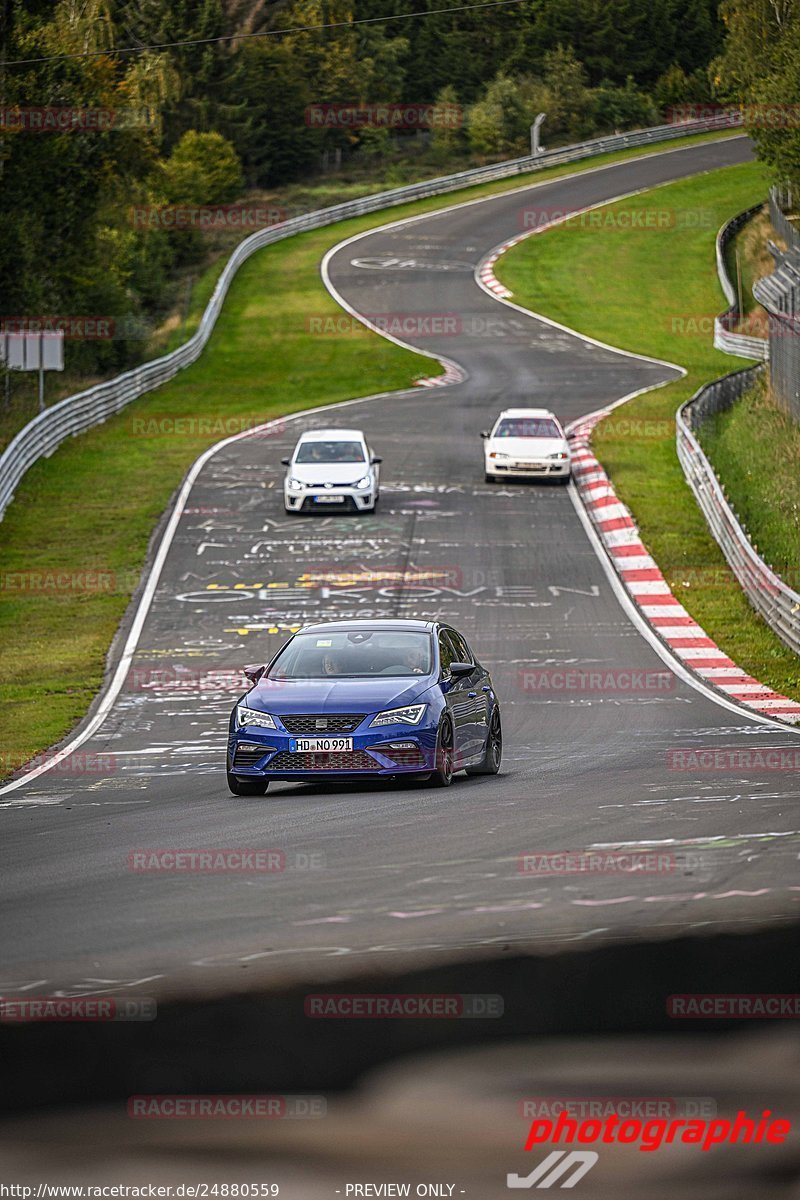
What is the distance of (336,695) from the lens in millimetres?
13328

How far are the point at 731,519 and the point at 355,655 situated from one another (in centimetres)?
1450

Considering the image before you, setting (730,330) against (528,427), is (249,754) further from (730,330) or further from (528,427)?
(730,330)

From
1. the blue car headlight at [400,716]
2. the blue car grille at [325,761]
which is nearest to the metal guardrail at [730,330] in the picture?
the blue car headlight at [400,716]

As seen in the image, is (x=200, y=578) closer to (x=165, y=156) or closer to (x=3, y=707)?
(x=3, y=707)

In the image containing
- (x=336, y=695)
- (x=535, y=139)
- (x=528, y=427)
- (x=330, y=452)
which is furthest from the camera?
(x=535, y=139)

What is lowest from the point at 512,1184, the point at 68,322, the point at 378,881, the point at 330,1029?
the point at 68,322

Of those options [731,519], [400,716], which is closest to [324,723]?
[400,716]

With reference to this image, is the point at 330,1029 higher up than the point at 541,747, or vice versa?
the point at 330,1029

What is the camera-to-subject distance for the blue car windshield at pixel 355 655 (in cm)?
1409

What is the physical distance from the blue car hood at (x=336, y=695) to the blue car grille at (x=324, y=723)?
45 millimetres

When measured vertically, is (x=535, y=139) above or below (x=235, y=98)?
below

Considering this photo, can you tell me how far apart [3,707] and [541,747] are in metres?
7.40

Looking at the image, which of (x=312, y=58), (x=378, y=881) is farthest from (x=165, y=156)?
(x=378, y=881)

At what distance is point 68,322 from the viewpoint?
178ft
